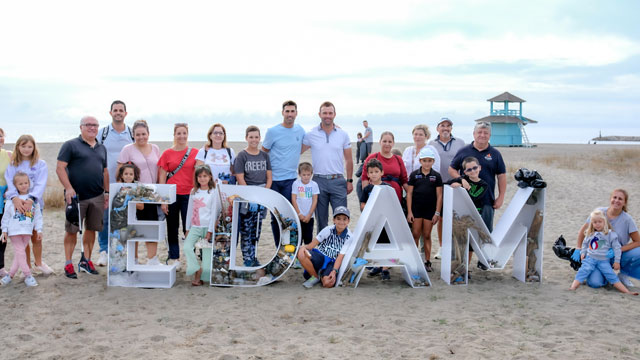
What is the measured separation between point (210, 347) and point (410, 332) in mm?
2004

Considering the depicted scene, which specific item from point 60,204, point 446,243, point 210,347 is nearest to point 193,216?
point 210,347

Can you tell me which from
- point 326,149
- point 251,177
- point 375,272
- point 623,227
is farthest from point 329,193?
point 623,227

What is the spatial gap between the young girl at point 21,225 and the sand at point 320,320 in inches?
8.3

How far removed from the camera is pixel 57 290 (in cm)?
677

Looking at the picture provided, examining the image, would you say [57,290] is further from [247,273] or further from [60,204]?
[60,204]

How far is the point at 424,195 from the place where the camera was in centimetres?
743

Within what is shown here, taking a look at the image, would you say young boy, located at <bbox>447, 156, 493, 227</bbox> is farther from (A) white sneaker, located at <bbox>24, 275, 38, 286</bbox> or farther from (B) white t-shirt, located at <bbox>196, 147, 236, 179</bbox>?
(A) white sneaker, located at <bbox>24, 275, 38, 286</bbox>

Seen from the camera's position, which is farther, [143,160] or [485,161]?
[485,161]

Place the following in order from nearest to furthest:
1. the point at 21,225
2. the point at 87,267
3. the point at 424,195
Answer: the point at 21,225 < the point at 424,195 < the point at 87,267

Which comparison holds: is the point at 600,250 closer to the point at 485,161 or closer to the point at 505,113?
the point at 485,161

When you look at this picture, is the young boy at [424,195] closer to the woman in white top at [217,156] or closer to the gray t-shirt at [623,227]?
the gray t-shirt at [623,227]

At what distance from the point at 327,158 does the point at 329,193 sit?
1.71 feet

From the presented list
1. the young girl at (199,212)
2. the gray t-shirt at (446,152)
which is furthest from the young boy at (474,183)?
the young girl at (199,212)

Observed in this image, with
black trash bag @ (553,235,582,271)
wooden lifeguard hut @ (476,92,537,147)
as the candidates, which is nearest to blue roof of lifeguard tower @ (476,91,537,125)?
wooden lifeguard hut @ (476,92,537,147)
